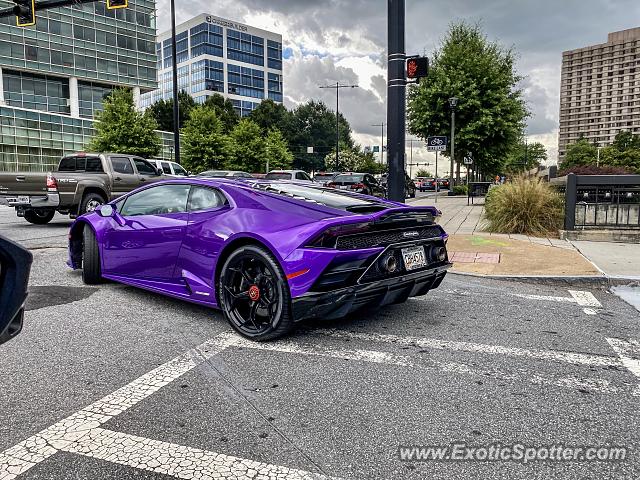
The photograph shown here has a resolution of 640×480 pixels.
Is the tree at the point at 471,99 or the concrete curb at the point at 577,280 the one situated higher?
the tree at the point at 471,99

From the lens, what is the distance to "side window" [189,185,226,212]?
187 inches

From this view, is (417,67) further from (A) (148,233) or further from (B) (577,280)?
(A) (148,233)

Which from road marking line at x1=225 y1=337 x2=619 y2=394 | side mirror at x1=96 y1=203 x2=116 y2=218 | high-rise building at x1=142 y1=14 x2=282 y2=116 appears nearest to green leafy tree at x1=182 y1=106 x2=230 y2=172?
side mirror at x1=96 y1=203 x2=116 y2=218

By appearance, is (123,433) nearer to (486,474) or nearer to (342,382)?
(342,382)

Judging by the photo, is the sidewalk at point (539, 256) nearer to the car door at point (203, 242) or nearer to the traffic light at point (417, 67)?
the traffic light at point (417, 67)

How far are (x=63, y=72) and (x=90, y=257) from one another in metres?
56.3

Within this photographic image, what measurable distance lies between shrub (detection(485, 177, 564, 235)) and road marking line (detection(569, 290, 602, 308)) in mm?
4834

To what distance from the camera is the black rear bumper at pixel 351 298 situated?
3.92 metres

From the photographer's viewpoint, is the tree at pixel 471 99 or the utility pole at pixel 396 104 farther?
the tree at pixel 471 99

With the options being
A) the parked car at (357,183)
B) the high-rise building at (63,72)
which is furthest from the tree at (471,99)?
the high-rise building at (63,72)

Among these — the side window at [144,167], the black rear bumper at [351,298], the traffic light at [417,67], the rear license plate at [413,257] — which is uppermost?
the traffic light at [417,67]

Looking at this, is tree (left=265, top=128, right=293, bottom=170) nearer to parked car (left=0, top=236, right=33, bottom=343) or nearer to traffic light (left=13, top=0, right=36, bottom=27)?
traffic light (left=13, top=0, right=36, bottom=27)

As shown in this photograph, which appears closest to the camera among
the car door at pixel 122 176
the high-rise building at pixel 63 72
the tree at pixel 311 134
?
the car door at pixel 122 176

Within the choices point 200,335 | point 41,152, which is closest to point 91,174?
point 200,335
